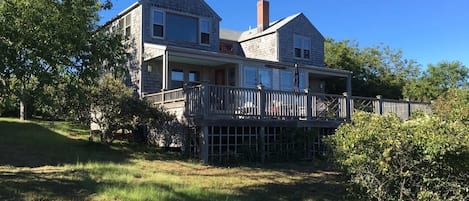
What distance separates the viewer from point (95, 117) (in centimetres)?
1630

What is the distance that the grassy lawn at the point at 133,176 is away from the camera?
341 inches

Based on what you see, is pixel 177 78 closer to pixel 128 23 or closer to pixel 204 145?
pixel 128 23

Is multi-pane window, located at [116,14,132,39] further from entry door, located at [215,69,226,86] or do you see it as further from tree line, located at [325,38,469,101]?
tree line, located at [325,38,469,101]

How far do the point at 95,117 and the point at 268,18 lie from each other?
1537 cm

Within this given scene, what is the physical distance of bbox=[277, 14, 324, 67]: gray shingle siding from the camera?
26797mm

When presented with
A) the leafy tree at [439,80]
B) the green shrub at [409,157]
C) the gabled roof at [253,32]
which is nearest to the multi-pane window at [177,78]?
the gabled roof at [253,32]

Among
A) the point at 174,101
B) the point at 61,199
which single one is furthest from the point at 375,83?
the point at 61,199

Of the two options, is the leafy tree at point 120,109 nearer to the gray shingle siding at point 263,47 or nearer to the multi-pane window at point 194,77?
the multi-pane window at point 194,77

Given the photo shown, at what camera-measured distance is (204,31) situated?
76.4 feet

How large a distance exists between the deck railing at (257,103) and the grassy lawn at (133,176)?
5.75 feet

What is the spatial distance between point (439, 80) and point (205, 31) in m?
24.5

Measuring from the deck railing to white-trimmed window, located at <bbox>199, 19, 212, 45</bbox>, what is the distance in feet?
19.0

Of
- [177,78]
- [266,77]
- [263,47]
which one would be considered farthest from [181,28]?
[263,47]

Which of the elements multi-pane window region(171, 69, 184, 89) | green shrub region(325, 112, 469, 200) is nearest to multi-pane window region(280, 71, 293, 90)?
multi-pane window region(171, 69, 184, 89)
